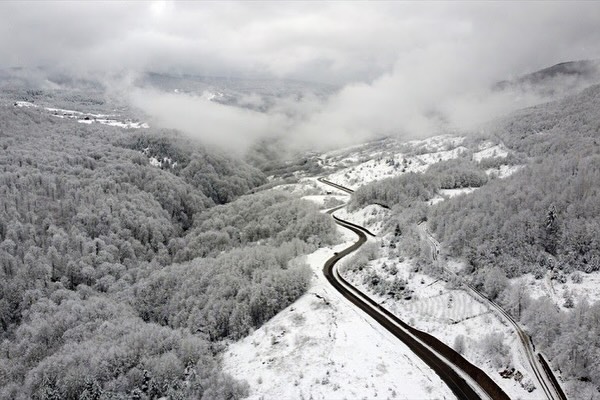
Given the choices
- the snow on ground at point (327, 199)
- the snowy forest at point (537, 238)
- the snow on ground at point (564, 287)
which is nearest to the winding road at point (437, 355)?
the snowy forest at point (537, 238)

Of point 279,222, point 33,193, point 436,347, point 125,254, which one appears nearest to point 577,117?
point 279,222

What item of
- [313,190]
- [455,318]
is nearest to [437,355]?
[455,318]

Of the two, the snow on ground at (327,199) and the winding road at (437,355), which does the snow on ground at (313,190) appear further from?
the winding road at (437,355)

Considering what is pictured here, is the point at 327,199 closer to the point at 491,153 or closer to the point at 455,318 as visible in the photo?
the point at 491,153

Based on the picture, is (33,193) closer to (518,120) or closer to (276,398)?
(276,398)

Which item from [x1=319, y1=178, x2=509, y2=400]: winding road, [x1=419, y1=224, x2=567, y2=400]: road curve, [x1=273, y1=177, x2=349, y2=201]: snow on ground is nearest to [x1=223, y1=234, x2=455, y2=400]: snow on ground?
[x1=319, y1=178, x2=509, y2=400]: winding road

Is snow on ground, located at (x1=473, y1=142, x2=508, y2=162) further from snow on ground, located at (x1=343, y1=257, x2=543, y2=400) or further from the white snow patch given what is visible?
snow on ground, located at (x1=343, y1=257, x2=543, y2=400)
